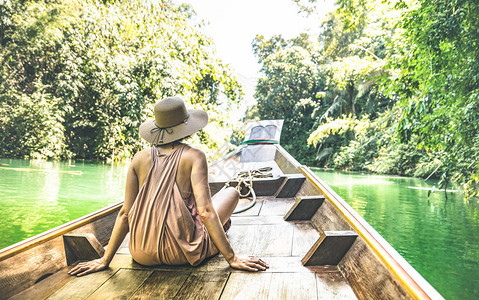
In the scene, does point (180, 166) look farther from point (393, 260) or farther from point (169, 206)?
point (393, 260)

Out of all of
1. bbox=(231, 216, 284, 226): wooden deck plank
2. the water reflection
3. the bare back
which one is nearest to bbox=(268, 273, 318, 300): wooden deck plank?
the bare back

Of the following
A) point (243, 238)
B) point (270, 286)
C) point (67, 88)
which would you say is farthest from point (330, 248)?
point (67, 88)

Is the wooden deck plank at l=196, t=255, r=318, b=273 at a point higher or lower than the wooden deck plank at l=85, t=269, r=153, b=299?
higher

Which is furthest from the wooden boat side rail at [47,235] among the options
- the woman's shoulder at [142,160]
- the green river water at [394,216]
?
the green river water at [394,216]

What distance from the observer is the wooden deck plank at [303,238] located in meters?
1.72

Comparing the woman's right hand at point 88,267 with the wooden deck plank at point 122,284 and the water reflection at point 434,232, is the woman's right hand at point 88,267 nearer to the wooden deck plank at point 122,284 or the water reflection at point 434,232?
the wooden deck plank at point 122,284

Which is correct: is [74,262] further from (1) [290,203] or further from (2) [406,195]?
(2) [406,195]

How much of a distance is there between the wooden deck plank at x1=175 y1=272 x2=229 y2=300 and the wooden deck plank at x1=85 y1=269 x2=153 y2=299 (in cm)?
21

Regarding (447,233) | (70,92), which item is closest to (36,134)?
(70,92)

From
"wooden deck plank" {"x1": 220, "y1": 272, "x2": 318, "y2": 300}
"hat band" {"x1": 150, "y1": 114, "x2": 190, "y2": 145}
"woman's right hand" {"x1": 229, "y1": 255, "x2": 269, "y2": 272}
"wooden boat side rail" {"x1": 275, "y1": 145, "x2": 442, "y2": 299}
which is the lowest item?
"wooden deck plank" {"x1": 220, "y1": 272, "x2": 318, "y2": 300}

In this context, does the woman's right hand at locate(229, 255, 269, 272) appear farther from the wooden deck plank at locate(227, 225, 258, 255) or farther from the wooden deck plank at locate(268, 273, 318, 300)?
the wooden deck plank at locate(227, 225, 258, 255)

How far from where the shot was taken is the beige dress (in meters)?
1.46

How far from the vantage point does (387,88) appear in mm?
4406

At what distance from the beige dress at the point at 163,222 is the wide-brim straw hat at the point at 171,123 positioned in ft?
0.23
